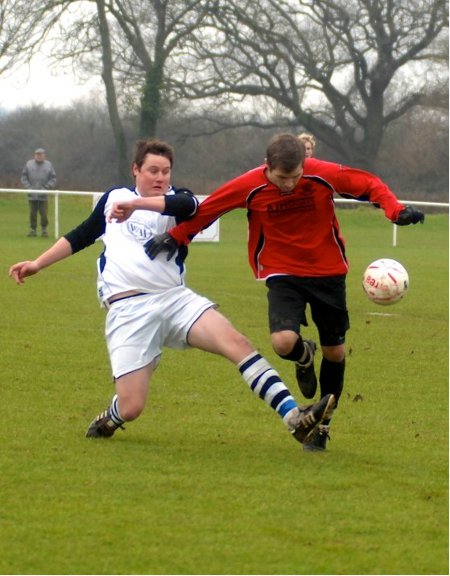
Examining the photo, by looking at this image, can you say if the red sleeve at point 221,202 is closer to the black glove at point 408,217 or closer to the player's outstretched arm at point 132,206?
the player's outstretched arm at point 132,206

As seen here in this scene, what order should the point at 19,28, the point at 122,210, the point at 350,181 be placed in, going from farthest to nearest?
1. the point at 19,28
2. the point at 350,181
3. the point at 122,210

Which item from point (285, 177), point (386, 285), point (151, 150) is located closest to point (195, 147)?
point (386, 285)

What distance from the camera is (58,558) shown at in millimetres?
4176

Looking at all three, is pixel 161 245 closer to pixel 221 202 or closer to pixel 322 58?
pixel 221 202

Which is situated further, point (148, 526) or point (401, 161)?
point (401, 161)

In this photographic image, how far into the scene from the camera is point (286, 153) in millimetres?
5688

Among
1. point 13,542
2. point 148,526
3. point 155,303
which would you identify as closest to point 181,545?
point 148,526

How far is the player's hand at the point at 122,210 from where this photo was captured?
5672 millimetres

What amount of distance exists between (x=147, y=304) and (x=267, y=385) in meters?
0.77

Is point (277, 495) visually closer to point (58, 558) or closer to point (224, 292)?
point (58, 558)

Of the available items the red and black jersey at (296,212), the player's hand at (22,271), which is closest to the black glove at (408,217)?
the red and black jersey at (296,212)

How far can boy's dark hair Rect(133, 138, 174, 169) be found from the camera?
6.18m

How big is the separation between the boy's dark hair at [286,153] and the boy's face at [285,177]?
0.07 feet

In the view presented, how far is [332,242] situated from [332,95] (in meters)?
34.4
